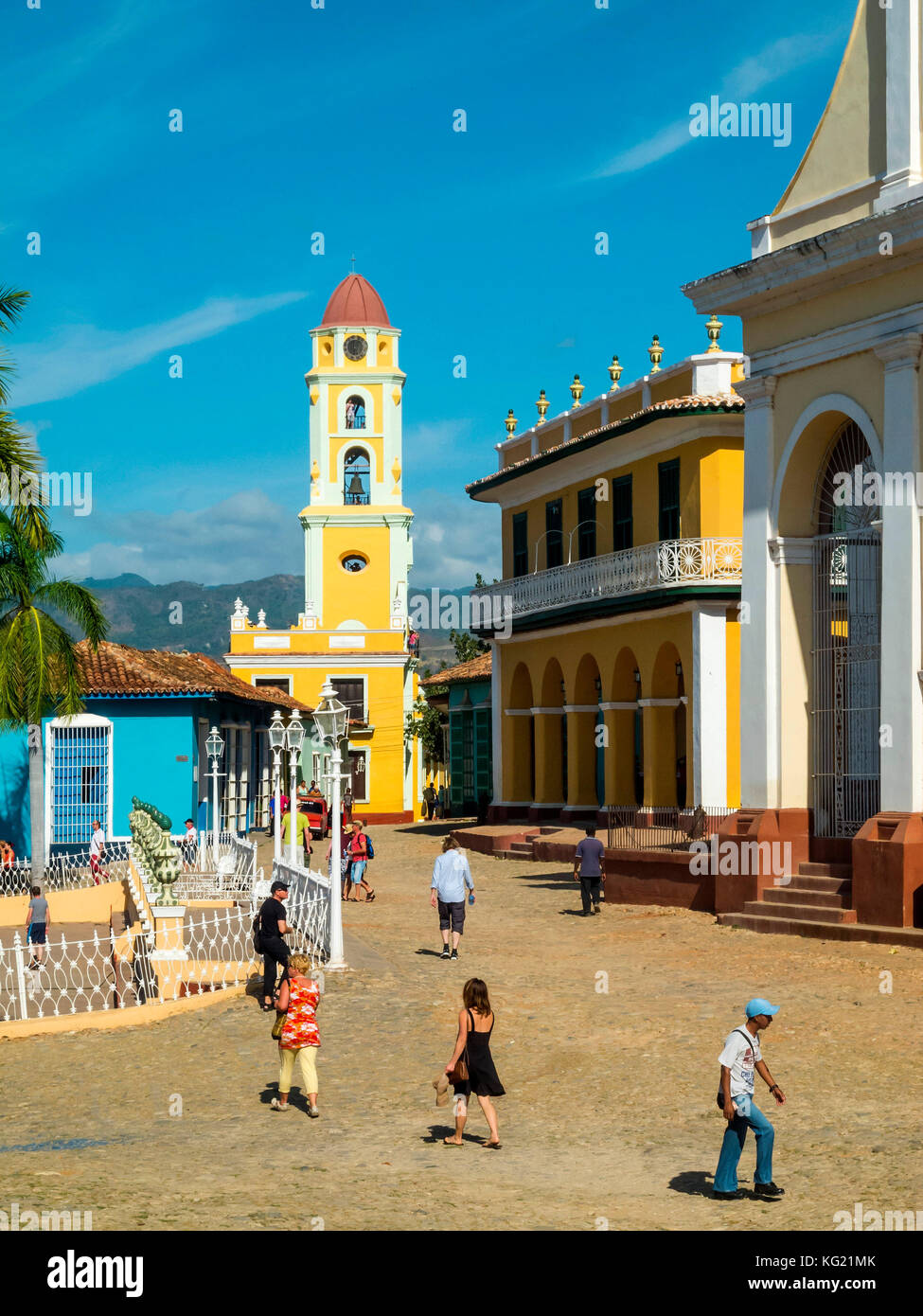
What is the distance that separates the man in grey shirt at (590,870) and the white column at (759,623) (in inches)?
74.3

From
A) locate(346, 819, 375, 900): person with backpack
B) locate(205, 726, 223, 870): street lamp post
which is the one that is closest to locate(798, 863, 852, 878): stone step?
locate(346, 819, 375, 900): person with backpack

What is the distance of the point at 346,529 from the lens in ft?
173

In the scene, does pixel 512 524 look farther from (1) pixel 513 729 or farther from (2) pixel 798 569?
(2) pixel 798 569

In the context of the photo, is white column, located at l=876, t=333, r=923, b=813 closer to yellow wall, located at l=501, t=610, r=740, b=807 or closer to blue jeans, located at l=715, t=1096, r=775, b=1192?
blue jeans, located at l=715, t=1096, r=775, b=1192

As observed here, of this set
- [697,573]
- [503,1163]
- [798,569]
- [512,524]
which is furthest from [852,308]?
[512,524]

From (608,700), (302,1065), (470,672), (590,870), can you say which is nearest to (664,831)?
(590,870)

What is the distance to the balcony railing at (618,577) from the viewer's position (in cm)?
2541

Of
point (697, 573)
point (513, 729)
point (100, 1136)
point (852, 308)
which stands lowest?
point (100, 1136)

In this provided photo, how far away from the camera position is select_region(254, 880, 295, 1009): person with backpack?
13180 mm

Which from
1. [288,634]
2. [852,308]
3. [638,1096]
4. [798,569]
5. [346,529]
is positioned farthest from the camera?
[346,529]

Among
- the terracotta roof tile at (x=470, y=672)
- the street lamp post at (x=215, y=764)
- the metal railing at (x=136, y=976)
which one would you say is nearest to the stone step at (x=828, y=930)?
the metal railing at (x=136, y=976)

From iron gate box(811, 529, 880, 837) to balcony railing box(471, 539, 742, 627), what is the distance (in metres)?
6.32

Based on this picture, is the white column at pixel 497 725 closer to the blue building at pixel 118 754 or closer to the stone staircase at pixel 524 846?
the stone staircase at pixel 524 846
